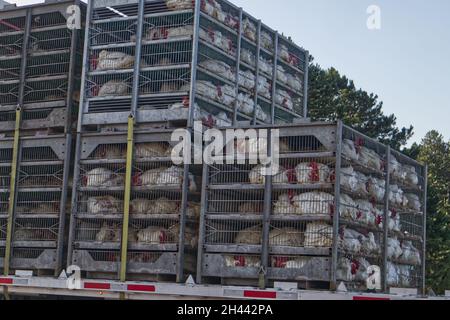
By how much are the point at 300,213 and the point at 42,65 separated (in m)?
5.34

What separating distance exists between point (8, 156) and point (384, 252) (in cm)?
607

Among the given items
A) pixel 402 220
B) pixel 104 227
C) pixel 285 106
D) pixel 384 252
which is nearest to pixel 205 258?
pixel 104 227

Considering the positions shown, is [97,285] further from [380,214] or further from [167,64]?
[380,214]

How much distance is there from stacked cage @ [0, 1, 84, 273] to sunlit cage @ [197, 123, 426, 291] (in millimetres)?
2648

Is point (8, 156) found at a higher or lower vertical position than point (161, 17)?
lower

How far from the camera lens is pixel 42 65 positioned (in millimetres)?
13242

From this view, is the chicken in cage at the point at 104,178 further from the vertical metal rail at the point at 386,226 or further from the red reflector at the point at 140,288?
the vertical metal rail at the point at 386,226

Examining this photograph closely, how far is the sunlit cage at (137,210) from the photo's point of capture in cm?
1144

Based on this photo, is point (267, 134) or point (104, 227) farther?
point (104, 227)

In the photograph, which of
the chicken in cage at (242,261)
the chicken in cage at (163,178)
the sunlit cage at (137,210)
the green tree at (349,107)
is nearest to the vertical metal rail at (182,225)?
the sunlit cage at (137,210)

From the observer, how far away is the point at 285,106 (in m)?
14.8
